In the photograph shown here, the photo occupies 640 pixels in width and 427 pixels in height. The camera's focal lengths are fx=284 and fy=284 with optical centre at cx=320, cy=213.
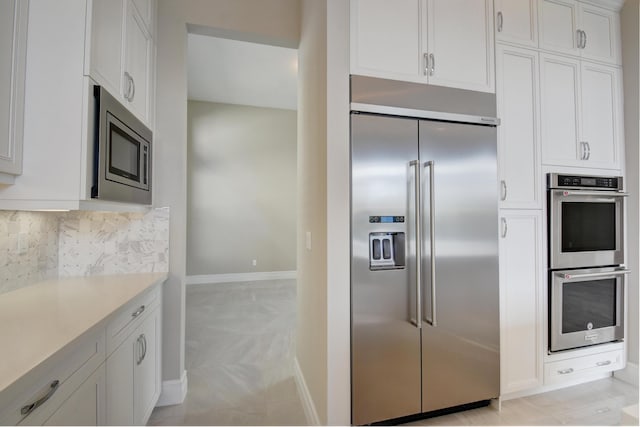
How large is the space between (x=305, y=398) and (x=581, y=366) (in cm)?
205

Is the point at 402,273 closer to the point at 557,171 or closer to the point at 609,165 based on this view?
the point at 557,171

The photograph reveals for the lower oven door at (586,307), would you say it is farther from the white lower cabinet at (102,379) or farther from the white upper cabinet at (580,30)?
the white lower cabinet at (102,379)

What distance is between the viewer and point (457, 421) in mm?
1795

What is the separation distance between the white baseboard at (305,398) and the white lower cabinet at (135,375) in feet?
3.14

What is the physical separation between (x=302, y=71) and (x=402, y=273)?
1.67m

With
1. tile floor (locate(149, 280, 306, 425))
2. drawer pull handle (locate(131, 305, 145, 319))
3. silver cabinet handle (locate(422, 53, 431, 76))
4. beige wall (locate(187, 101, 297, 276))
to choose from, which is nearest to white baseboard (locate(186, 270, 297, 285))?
beige wall (locate(187, 101, 297, 276))

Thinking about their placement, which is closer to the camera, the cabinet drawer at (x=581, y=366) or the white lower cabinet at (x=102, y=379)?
the white lower cabinet at (x=102, y=379)

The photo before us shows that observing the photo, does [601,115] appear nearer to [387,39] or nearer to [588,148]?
[588,148]

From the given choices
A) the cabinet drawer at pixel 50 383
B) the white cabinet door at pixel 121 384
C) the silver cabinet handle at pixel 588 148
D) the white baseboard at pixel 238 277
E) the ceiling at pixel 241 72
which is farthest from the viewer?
the white baseboard at pixel 238 277

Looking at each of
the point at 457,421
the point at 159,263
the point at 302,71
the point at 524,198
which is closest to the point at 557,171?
the point at 524,198

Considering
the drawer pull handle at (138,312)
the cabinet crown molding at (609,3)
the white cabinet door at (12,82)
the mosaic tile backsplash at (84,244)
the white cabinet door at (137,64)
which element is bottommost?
the drawer pull handle at (138,312)

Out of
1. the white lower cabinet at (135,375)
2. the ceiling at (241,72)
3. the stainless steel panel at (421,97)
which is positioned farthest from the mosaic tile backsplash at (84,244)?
the ceiling at (241,72)

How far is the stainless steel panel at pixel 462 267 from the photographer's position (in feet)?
5.58

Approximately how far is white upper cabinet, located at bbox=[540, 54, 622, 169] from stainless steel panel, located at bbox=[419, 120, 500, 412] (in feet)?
1.99
